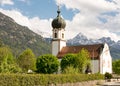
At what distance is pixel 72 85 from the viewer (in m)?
65.5

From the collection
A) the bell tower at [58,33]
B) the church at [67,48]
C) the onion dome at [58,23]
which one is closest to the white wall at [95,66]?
the church at [67,48]

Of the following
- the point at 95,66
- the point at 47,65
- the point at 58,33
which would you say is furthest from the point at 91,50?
the point at 47,65

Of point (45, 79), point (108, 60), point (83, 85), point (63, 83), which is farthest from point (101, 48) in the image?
point (45, 79)

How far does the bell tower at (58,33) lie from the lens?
13100 cm

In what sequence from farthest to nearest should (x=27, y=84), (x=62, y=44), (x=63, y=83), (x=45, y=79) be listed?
1. (x=62, y=44)
2. (x=63, y=83)
3. (x=45, y=79)
4. (x=27, y=84)

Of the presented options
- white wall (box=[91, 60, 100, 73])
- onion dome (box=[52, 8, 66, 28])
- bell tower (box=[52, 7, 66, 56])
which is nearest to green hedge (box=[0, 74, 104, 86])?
white wall (box=[91, 60, 100, 73])

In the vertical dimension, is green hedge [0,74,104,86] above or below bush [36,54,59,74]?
below

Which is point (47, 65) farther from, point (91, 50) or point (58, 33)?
point (58, 33)

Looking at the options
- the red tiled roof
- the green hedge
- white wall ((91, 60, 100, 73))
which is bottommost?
the green hedge

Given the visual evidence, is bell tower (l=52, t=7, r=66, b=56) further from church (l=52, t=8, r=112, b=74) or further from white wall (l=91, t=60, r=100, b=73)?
white wall (l=91, t=60, r=100, b=73)

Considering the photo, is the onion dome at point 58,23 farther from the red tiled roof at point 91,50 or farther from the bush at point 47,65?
the bush at point 47,65

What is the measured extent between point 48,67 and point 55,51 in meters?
19.9

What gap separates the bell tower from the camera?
5157 inches

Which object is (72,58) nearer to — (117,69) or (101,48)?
(101,48)
